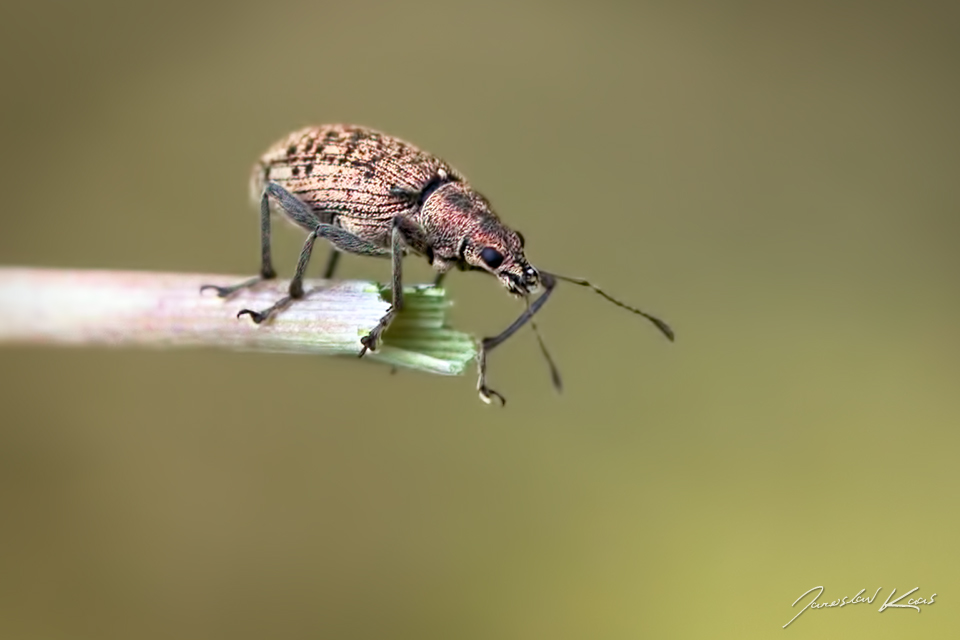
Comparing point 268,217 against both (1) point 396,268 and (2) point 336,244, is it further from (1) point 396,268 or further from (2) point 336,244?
(1) point 396,268

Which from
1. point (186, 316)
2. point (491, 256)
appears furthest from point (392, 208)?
point (186, 316)

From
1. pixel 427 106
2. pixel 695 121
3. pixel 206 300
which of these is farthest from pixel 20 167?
pixel 695 121

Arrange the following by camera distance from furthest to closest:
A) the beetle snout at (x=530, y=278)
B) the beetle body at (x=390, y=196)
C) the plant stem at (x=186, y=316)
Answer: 1. the beetle body at (x=390, y=196)
2. the beetle snout at (x=530, y=278)
3. the plant stem at (x=186, y=316)

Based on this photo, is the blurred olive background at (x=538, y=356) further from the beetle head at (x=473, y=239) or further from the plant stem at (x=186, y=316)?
the plant stem at (x=186, y=316)

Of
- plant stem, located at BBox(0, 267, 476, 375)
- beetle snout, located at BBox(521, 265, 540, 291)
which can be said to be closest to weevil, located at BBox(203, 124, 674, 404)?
beetle snout, located at BBox(521, 265, 540, 291)

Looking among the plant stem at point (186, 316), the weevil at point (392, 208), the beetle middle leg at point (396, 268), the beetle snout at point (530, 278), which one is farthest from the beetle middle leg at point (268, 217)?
the beetle snout at point (530, 278)

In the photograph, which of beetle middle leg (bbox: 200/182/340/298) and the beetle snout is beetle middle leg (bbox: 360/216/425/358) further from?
the beetle snout
